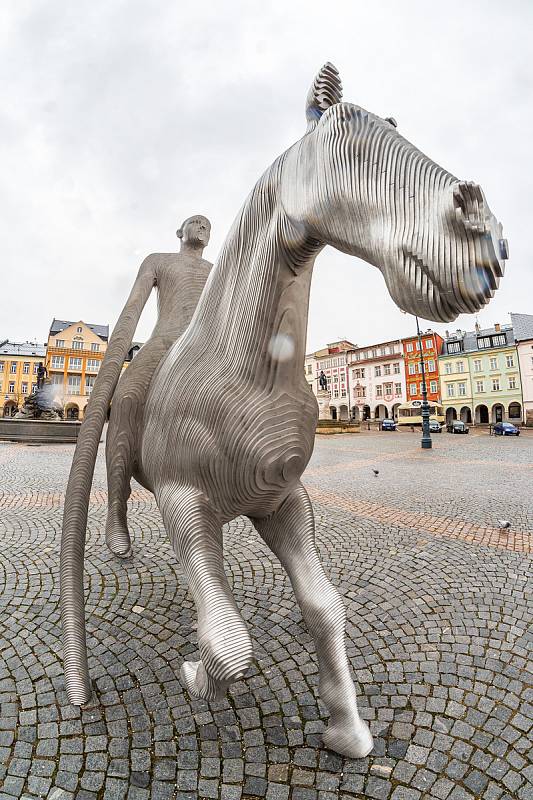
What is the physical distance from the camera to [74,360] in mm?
49406

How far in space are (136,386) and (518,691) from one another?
2.31 meters

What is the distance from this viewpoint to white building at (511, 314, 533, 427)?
126ft

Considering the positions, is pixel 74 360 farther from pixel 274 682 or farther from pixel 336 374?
pixel 274 682

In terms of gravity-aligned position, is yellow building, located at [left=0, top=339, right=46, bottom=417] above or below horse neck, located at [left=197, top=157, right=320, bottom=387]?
above

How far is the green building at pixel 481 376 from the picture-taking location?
40312 mm

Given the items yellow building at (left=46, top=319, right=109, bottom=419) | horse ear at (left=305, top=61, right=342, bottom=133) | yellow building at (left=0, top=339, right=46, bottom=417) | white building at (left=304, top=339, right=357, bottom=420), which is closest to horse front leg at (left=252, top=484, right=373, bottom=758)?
horse ear at (left=305, top=61, right=342, bottom=133)

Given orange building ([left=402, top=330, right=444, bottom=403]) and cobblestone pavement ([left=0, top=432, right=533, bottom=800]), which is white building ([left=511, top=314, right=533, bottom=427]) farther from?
cobblestone pavement ([left=0, top=432, right=533, bottom=800])

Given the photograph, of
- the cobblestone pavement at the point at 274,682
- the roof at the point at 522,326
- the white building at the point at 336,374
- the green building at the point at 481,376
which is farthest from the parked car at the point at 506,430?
the white building at the point at 336,374

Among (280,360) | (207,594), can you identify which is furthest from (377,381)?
(207,594)

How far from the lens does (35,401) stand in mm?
19406

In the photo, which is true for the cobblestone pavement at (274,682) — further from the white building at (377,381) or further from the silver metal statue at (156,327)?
the white building at (377,381)

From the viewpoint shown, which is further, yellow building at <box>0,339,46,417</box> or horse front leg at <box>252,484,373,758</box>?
yellow building at <box>0,339,46,417</box>

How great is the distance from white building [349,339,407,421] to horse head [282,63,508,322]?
4997cm

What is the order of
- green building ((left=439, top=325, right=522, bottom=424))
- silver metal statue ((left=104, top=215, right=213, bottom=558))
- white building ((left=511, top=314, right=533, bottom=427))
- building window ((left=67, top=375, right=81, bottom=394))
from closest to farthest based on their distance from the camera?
silver metal statue ((left=104, top=215, right=213, bottom=558)), white building ((left=511, top=314, right=533, bottom=427)), green building ((left=439, top=325, right=522, bottom=424)), building window ((left=67, top=375, right=81, bottom=394))
